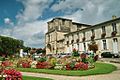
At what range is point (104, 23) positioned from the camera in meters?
48.1

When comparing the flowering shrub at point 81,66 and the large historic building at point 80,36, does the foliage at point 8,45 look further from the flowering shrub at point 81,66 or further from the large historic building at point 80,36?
the flowering shrub at point 81,66

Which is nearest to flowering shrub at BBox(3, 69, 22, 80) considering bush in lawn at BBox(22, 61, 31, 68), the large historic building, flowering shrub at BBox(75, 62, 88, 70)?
flowering shrub at BBox(75, 62, 88, 70)

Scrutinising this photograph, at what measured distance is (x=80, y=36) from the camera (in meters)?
57.1

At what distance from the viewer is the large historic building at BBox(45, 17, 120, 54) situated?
150 feet

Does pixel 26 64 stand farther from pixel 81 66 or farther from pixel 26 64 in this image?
pixel 81 66

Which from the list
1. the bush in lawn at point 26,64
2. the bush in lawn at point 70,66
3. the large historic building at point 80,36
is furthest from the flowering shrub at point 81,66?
the large historic building at point 80,36

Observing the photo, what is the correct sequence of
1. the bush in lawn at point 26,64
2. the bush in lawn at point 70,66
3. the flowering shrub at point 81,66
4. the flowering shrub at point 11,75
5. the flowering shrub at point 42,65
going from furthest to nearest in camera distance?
the bush in lawn at point 26,64 → the flowering shrub at point 42,65 → the bush in lawn at point 70,66 → the flowering shrub at point 81,66 → the flowering shrub at point 11,75

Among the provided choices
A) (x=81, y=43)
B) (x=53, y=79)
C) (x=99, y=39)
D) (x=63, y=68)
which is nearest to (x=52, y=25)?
(x=81, y=43)

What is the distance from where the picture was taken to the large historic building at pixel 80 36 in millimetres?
45781

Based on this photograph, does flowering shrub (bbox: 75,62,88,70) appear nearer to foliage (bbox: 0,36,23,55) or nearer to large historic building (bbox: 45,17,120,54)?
large historic building (bbox: 45,17,120,54)

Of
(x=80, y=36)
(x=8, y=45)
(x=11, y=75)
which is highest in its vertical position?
(x=80, y=36)

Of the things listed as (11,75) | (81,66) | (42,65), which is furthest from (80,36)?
(11,75)

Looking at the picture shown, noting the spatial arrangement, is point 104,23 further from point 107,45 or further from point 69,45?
point 69,45

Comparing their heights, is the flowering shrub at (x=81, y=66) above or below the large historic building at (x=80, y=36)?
below
